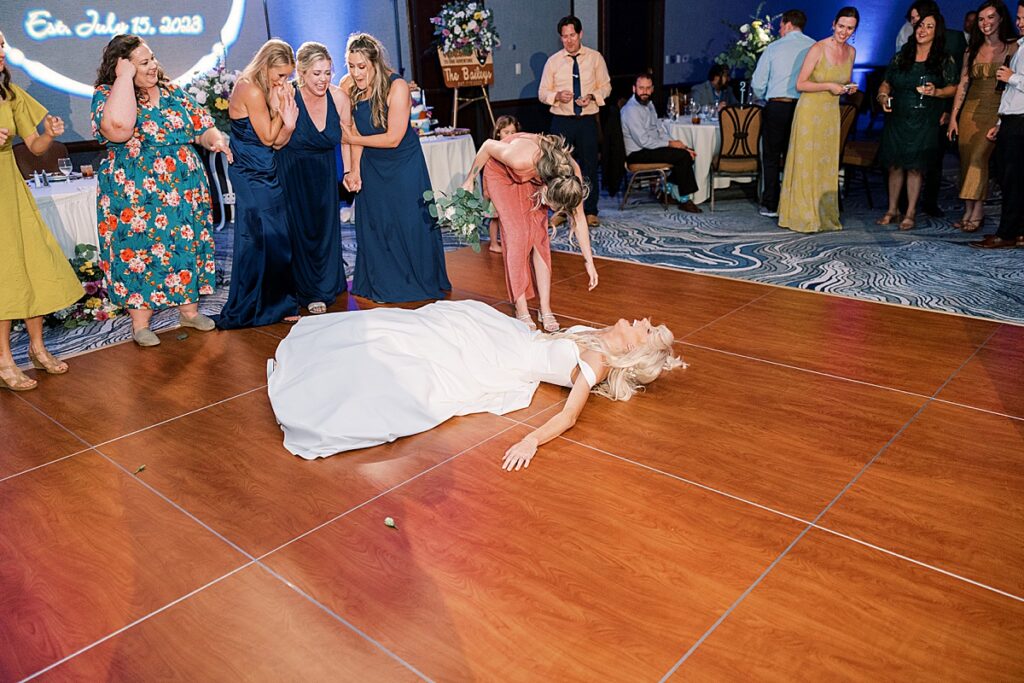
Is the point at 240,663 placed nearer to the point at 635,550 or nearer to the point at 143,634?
the point at 143,634

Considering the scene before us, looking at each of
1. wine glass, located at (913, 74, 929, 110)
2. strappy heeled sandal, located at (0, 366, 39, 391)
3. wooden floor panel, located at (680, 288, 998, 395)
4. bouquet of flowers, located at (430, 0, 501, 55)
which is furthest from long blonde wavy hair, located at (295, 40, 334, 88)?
wine glass, located at (913, 74, 929, 110)

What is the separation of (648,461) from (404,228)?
2856 mm

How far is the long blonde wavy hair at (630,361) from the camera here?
3.47 meters

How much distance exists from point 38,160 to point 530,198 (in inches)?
171

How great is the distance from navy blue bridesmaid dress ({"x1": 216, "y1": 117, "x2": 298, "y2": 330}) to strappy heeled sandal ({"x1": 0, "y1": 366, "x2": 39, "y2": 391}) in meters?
1.13

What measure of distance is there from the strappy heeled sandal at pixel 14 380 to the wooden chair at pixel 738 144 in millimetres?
6339

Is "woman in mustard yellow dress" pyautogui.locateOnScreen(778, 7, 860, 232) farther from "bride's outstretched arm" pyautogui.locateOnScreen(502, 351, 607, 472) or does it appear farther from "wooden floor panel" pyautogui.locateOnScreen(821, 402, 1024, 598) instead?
"bride's outstretched arm" pyautogui.locateOnScreen(502, 351, 607, 472)

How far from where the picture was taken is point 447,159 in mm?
7414

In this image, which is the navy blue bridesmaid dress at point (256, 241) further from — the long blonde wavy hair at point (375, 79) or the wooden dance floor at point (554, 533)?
the wooden dance floor at point (554, 533)

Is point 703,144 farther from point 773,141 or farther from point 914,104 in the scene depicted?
point 914,104

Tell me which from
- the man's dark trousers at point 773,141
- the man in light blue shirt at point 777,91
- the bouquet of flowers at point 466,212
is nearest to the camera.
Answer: the bouquet of flowers at point 466,212

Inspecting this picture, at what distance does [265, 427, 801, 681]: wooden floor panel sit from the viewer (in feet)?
7.02

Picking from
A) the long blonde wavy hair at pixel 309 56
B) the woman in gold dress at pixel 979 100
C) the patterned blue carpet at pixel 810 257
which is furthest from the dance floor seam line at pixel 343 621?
the woman in gold dress at pixel 979 100

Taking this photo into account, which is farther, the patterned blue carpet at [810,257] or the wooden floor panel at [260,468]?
the patterned blue carpet at [810,257]
